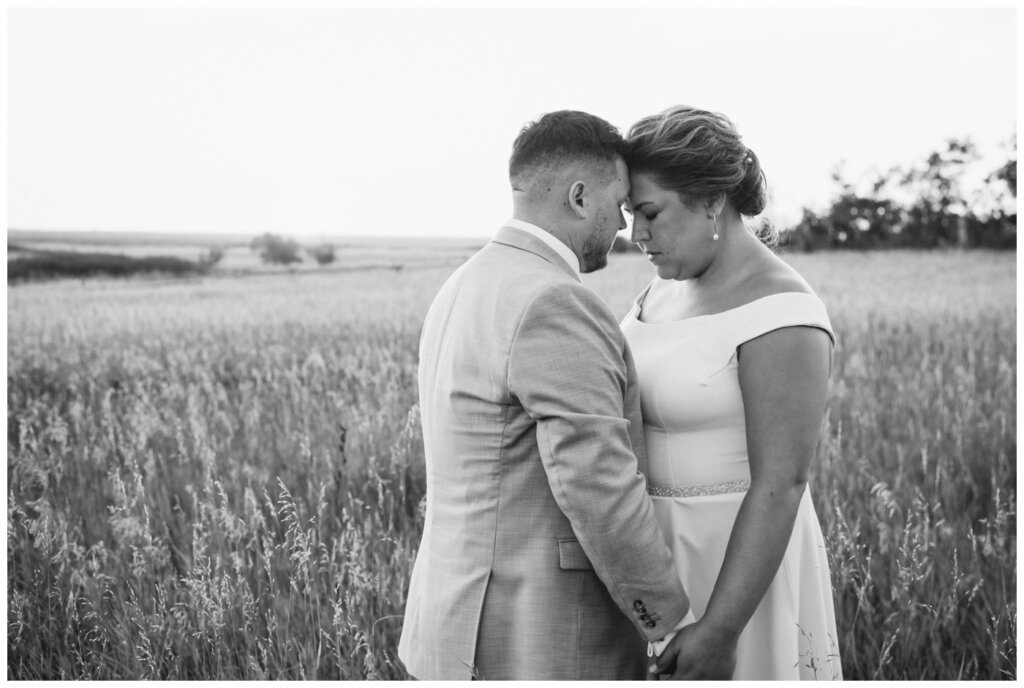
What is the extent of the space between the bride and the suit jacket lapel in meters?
0.44

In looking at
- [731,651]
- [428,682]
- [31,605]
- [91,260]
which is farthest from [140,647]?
[91,260]

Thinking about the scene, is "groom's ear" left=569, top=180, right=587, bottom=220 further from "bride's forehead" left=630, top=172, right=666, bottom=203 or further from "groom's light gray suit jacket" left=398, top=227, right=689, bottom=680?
"bride's forehead" left=630, top=172, right=666, bottom=203

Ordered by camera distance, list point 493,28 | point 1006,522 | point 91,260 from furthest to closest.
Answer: point 91,260 < point 1006,522 < point 493,28

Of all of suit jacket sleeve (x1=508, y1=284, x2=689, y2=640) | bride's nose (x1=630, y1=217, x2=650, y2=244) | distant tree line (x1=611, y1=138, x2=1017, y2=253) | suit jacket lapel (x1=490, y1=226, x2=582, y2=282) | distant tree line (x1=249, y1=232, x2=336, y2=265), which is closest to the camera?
suit jacket sleeve (x1=508, y1=284, x2=689, y2=640)

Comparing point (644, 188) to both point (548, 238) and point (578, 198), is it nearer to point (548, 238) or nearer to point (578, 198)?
point (578, 198)

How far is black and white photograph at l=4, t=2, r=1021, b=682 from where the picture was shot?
1900 mm

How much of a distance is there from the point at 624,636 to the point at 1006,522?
264 centimetres

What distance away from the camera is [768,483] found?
1967 millimetres

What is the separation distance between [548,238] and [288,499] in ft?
7.64

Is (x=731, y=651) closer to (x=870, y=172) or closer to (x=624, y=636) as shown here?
(x=624, y=636)

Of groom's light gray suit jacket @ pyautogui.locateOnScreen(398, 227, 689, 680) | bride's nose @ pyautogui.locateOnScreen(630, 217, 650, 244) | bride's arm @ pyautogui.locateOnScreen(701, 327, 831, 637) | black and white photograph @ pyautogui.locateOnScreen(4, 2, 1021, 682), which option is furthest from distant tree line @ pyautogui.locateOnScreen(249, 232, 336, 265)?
bride's arm @ pyautogui.locateOnScreen(701, 327, 831, 637)

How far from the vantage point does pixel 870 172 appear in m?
12.6

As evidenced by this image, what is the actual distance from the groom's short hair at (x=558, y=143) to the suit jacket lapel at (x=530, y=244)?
0.15m

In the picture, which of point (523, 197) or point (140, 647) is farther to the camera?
point (140, 647)
